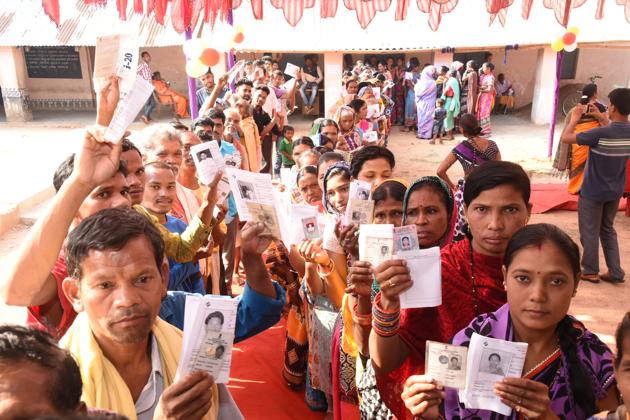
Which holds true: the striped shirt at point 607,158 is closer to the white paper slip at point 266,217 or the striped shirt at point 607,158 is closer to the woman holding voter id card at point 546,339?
the woman holding voter id card at point 546,339

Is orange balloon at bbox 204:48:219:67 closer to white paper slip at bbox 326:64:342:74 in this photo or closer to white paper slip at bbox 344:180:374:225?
white paper slip at bbox 344:180:374:225

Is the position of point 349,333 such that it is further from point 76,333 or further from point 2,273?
point 2,273

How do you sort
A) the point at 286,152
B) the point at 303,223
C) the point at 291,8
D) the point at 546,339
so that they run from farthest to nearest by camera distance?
the point at 291,8, the point at 286,152, the point at 303,223, the point at 546,339

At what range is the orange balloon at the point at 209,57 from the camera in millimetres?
6262

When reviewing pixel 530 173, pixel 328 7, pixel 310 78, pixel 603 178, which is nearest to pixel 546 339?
pixel 603 178

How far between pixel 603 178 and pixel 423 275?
4058 mm

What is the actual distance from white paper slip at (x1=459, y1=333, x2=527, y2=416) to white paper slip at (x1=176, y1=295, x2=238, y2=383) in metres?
0.65

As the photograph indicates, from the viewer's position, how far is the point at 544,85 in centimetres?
1491

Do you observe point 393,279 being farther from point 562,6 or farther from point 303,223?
point 562,6

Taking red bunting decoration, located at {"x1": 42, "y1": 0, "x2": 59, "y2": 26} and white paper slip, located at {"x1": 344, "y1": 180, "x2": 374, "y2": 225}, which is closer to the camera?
white paper slip, located at {"x1": 344, "y1": 180, "x2": 374, "y2": 225}

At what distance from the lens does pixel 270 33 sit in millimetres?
15078

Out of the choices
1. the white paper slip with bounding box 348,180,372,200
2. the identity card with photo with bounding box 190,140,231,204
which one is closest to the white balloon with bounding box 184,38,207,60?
the identity card with photo with bounding box 190,140,231,204

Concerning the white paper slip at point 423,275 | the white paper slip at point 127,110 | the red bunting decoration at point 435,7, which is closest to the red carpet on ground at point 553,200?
the red bunting decoration at point 435,7

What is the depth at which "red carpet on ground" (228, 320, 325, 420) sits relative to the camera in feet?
10.7
